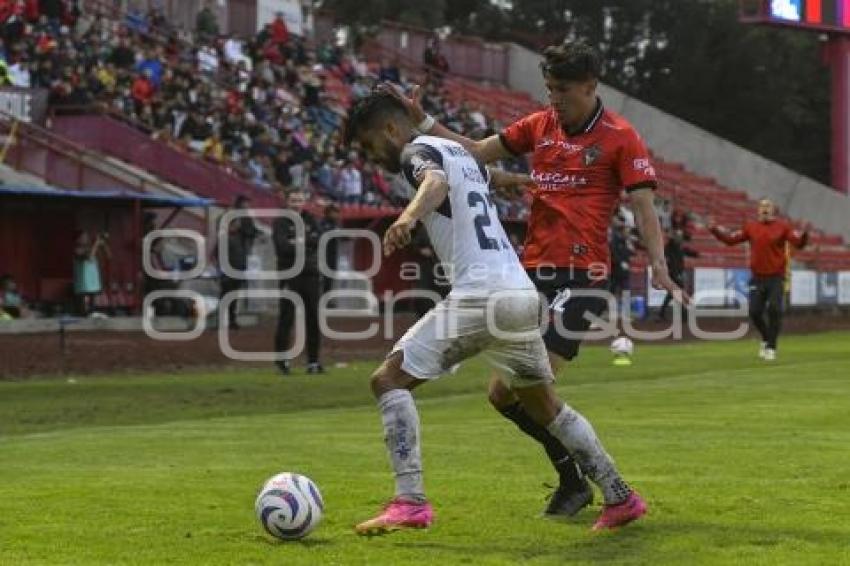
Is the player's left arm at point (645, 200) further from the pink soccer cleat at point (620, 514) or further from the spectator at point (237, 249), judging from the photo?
the spectator at point (237, 249)

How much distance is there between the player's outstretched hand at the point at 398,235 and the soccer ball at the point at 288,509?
4.20ft

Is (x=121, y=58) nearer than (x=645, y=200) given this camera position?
No

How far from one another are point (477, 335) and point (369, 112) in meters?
1.20

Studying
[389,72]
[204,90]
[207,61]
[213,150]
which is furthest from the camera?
[389,72]

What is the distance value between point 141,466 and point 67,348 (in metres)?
15.1

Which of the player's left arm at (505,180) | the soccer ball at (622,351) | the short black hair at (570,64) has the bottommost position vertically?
the soccer ball at (622,351)

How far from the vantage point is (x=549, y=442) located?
9.19 meters

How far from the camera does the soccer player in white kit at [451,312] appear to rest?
8227 millimetres

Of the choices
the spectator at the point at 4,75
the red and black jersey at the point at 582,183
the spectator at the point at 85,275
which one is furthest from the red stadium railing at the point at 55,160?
the red and black jersey at the point at 582,183

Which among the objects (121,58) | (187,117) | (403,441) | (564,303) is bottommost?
(403,441)

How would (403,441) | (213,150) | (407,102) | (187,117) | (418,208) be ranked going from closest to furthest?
(418,208) < (403,441) < (407,102) < (213,150) < (187,117)


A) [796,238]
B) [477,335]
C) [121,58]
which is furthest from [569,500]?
[121,58]

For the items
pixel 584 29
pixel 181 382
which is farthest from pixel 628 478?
pixel 584 29

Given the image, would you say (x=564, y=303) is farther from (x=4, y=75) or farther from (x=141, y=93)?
(x=141, y=93)
